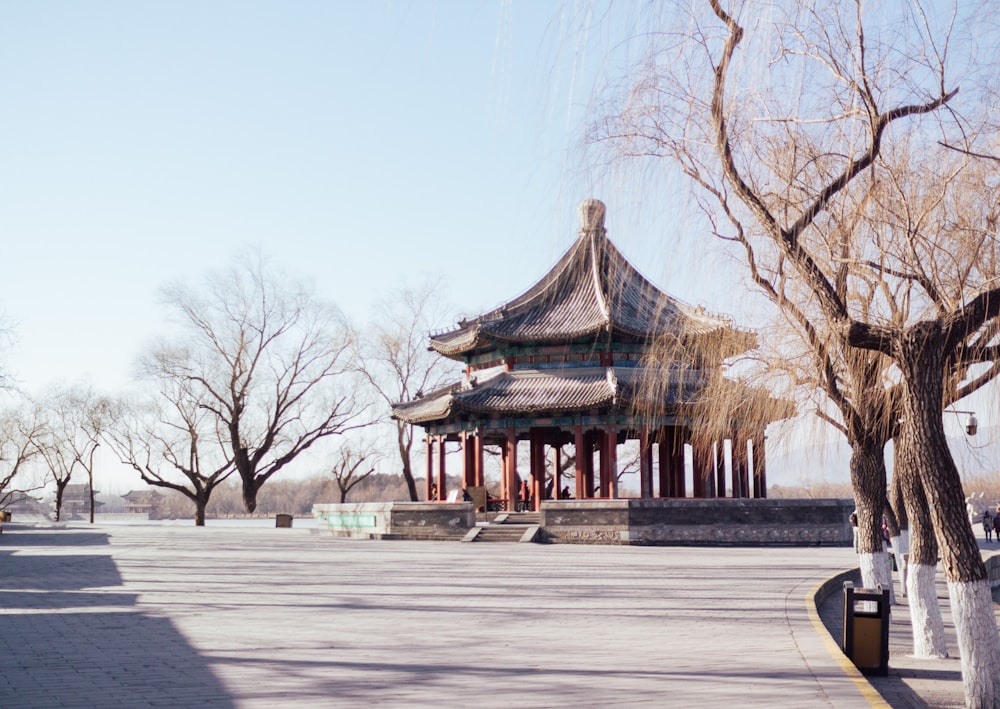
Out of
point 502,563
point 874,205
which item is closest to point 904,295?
point 874,205

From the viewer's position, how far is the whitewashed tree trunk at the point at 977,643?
646 cm

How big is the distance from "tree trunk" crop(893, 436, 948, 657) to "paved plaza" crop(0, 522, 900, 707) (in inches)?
35.5

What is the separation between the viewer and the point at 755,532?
2608 centimetres

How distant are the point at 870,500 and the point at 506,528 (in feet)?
55.4

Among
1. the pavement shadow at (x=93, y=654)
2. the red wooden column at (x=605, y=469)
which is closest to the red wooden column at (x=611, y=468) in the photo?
the red wooden column at (x=605, y=469)

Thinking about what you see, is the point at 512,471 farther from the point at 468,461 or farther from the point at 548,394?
the point at 468,461

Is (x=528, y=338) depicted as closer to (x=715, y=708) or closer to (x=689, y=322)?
(x=689, y=322)

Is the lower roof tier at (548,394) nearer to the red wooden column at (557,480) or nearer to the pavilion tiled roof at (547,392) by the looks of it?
the pavilion tiled roof at (547,392)

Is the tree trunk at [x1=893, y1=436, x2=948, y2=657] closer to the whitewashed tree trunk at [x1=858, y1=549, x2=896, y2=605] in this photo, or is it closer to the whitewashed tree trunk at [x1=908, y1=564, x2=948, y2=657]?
the whitewashed tree trunk at [x1=908, y1=564, x2=948, y2=657]

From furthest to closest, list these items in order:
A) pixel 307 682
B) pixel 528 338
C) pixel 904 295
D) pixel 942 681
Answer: pixel 528 338 → pixel 904 295 → pixel 942 681 → pixel 307 682

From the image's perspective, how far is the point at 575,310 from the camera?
3095 centimetres

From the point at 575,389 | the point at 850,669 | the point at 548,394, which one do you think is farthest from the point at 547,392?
the point at 850,669

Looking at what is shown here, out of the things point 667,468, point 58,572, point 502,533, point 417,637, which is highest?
point 667,468

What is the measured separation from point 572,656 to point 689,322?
5.88m
